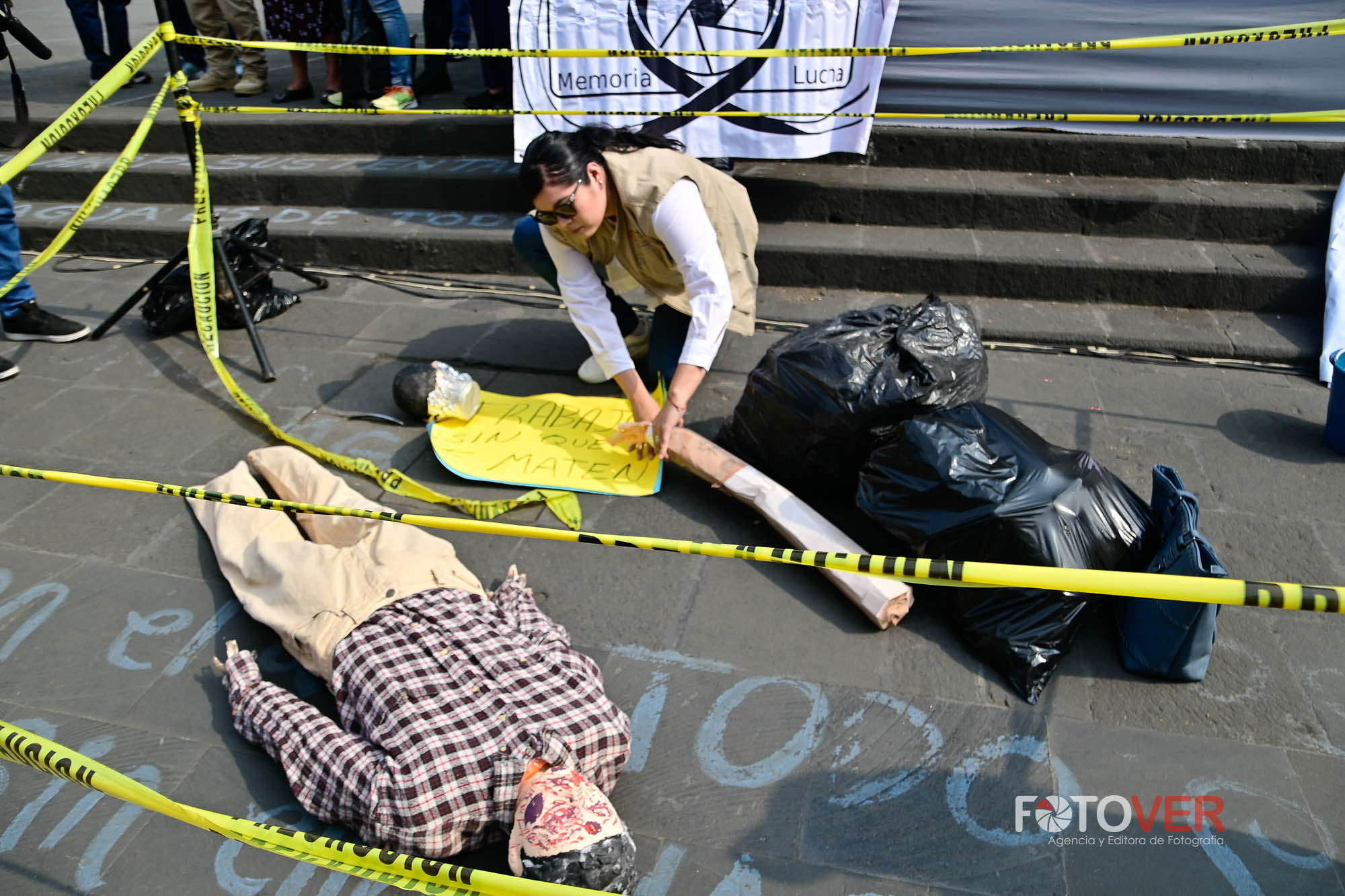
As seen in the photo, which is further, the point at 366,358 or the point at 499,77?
the point at 499,77

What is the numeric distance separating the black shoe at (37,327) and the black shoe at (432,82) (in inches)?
126

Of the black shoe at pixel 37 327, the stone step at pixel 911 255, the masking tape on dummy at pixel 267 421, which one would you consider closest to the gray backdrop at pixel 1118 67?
the stone step at pixel 911 255

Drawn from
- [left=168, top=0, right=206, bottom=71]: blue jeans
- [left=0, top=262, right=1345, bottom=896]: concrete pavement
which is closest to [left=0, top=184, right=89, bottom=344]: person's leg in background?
[left=0, top=262, right=1345, bottom=896]: concrete pavement

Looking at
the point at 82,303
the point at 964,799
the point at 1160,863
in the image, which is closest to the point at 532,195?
the point at 964,799

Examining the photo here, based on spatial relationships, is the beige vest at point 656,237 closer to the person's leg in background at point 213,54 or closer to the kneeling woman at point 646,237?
the kneeling woman at point 646,237

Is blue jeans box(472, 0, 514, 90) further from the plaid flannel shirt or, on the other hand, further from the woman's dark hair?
the plaid flannel shirt

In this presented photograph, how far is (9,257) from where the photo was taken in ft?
12.8

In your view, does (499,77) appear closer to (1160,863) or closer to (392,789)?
(392,789)

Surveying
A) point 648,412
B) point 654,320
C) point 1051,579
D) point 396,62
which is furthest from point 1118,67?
point 396,62

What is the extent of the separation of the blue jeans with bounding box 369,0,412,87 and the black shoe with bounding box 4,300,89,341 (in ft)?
8.67

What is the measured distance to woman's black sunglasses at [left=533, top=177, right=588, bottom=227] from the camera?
2.59 metres

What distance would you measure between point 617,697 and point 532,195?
150 centimetres

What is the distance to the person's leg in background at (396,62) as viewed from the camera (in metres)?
5.29

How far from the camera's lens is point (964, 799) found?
192 cm
